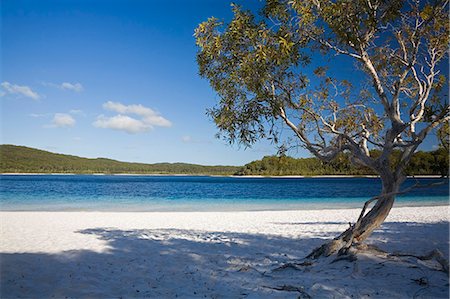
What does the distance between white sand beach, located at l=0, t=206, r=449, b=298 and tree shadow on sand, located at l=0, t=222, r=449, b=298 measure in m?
0.02

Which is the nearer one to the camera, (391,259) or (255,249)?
(391,259)

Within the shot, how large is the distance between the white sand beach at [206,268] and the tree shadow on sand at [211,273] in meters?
0.02

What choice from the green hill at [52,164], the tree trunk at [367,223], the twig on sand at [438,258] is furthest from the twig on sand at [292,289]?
the green hill at [52,164]

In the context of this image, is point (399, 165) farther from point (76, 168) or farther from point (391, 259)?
point (76, 168)

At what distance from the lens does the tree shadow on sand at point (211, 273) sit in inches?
241

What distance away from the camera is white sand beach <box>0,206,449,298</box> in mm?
6154

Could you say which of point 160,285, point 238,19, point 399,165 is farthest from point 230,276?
point 238,19

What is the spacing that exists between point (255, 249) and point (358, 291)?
468 cm

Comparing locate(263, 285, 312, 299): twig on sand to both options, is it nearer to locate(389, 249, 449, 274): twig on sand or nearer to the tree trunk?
the tree trunk

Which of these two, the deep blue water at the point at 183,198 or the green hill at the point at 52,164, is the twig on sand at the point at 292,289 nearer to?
the deep blue water at the point at 183,198

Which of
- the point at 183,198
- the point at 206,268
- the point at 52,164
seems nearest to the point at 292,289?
the point at 206,268

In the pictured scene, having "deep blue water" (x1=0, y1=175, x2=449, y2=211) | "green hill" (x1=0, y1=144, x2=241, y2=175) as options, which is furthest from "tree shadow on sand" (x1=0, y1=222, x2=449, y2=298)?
"green hill" (x1=0, y1=144, x2=241, y2=175)

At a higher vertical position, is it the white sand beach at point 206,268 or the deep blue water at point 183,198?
the white sand beach at point 206,268

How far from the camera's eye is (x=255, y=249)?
Result: 34.1ft
